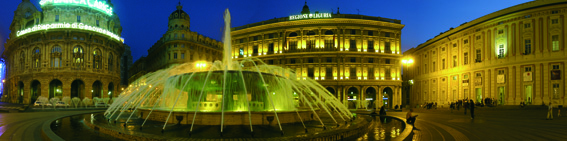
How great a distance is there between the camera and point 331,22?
5500cm

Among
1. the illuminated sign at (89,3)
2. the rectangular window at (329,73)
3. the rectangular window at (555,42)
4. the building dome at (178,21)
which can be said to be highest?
the illuminated sign at (89,3)

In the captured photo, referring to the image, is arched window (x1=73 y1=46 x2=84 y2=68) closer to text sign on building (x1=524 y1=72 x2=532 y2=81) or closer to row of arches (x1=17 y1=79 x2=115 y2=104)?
row of arches (x1=17 y1=79 x2=115 y2=104)

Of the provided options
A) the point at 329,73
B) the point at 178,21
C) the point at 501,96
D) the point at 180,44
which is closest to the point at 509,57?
the point at 501,96

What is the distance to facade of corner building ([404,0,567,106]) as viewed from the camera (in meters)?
38.1

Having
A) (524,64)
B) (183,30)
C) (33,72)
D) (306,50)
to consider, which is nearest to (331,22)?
(306,50)

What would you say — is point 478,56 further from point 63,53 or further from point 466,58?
point 63,53

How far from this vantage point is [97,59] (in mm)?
63719

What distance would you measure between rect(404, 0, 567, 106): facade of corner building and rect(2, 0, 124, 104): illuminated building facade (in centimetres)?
6172

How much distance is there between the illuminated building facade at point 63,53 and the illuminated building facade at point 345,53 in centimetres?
3307

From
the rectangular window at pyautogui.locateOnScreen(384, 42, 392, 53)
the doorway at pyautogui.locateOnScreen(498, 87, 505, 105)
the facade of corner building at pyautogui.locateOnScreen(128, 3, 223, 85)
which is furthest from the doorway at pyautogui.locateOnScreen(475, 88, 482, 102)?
the facade of corner building at pyautogui.locateOnScreen(128, 3, 223, 85)

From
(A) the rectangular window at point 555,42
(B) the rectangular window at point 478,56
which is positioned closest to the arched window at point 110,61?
(B) the rectangular window at point 478,56

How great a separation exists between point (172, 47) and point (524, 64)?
57877 millimetres

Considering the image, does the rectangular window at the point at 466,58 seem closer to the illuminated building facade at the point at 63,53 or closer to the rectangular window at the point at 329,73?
the rectangular window at the point at 329,73

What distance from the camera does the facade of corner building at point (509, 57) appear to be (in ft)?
125
